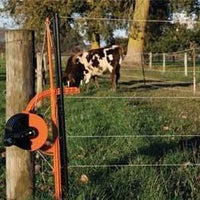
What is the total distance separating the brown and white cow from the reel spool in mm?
16830

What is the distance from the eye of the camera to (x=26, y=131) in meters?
4.85

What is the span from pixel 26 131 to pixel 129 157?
8.00 ft

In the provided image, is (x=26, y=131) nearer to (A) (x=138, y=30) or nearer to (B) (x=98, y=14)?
(B) (x=98, y=14)

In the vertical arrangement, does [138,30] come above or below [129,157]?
above

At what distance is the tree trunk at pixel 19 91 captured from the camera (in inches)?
199

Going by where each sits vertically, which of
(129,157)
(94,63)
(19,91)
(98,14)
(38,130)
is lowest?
(129,157)

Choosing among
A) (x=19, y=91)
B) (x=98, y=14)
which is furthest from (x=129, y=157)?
(x=98, y=14)

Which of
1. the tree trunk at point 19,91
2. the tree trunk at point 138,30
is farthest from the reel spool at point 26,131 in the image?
the tree trunk at point 138,30

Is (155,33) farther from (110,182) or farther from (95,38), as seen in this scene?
(110,182)

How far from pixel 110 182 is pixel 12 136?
139 cm

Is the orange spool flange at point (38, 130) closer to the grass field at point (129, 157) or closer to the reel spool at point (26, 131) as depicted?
the reel spool at point (26, 131)

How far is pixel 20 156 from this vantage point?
510 cm

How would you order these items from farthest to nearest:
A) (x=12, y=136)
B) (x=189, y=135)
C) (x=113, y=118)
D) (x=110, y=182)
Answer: (x=113, y=118) → (x=189, y=135) → (x=110, y=182) → (x=12, y=136)

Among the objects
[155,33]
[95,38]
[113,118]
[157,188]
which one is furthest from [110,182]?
[155,33]
